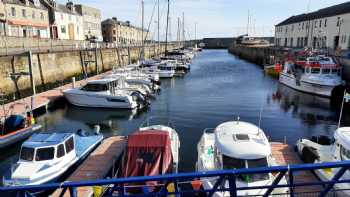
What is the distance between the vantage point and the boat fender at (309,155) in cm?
1319

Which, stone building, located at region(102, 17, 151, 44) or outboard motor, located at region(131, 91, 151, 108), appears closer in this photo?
A: outboard motor, located at region(131, 91, 151, 108)

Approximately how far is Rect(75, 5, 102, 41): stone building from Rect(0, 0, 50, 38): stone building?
63.4ft

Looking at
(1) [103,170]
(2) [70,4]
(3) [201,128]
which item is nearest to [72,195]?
(1) [103,170]

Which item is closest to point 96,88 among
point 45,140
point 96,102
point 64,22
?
point 96,102

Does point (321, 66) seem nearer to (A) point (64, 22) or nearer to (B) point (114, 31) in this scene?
(A) point (64, 22)

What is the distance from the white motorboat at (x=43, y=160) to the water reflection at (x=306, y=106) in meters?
19.2

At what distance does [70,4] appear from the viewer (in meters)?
74.8

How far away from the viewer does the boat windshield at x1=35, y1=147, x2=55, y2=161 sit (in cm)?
1290

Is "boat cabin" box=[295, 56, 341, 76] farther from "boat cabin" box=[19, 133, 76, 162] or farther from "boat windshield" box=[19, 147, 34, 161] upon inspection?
"boat windshield" box=[19, 147, 34, 161]

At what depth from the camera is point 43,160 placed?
12.9 meters

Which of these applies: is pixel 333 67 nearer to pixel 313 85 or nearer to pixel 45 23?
pixel 313 85

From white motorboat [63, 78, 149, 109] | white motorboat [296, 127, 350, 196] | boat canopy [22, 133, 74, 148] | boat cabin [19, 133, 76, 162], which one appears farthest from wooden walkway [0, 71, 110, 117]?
white motorboat [296, 127, 350, 196]

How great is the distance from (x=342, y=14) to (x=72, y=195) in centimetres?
5759

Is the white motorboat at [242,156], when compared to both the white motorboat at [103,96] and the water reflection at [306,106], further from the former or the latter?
the white motorboat at [103,96]
